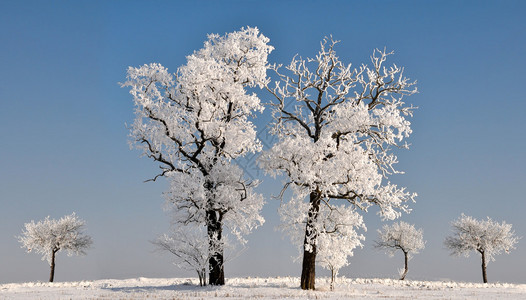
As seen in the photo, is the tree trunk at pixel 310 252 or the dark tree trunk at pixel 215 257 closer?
the tree trunk at pixel 310 252

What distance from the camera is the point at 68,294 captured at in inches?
961

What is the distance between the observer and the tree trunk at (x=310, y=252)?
87.3 feet

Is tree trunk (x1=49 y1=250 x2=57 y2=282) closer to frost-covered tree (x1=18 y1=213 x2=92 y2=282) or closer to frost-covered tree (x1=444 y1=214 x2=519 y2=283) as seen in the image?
frost-covered tree (x1=18 y1=213 x2=92 y2=282)

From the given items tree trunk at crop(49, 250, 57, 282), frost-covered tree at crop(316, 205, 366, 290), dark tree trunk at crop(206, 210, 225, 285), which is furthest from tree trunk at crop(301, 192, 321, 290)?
tree trunk at crop(49, 250, 57, 282)

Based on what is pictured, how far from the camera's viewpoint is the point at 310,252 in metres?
26.9

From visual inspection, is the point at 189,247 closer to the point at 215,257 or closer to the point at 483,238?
the point at 215,257

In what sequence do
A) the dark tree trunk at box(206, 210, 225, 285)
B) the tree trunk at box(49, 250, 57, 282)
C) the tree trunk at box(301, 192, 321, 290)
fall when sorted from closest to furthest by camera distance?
the tree trunk at box(301, 192, 321, 290) < the dark tree trunk at box(206, 210, 225, 285) < the tree trunk at box(49, 250, 57, 282)

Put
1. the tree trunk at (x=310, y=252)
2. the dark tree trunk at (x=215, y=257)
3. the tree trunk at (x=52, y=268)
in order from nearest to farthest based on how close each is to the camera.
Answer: the tree trunk at (x=310, y=252) → the dark tree trunk at (x=215, y=257) → the tree trunk at (x=52, y=268)

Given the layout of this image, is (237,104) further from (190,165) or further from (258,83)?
(190,165)

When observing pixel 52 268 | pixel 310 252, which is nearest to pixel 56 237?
pixel 52 268

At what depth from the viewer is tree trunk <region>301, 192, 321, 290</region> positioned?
26609mm

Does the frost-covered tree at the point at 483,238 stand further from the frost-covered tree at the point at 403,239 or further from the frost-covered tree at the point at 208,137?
the frost-covered tree at the point at 208,137

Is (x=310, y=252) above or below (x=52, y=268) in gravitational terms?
above

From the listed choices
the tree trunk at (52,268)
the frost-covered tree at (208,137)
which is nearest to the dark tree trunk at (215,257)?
the frost-covered tree at (208,137)
